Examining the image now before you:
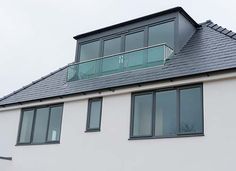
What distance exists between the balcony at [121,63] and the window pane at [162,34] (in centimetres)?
56

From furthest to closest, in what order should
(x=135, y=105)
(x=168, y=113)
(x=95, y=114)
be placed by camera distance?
(x=95, y=114) < (x=135, y=105) < (x=168, y=113)

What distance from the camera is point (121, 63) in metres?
15.9

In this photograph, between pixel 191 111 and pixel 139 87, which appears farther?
pixel 139 87

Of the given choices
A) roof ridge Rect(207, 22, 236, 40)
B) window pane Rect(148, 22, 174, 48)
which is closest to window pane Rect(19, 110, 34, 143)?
window pane Rect(148, 22, 174, 48)

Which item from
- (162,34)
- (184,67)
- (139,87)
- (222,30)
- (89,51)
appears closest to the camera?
(184,67)

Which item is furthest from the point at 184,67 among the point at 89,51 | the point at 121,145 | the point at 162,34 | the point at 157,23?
the point at 89,51

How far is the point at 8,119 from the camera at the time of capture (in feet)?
60.7

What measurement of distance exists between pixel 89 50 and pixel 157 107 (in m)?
5.71

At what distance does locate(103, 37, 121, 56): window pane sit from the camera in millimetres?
16783

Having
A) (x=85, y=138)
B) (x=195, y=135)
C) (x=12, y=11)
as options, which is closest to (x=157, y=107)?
(x=195, y=135)

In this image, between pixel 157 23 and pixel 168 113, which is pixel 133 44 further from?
pixel 168 113

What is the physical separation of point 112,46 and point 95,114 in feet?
11.2

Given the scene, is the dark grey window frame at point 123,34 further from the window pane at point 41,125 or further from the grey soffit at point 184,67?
the window pane at point 41,125

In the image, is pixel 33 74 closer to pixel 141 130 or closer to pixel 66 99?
pixel 66 99
